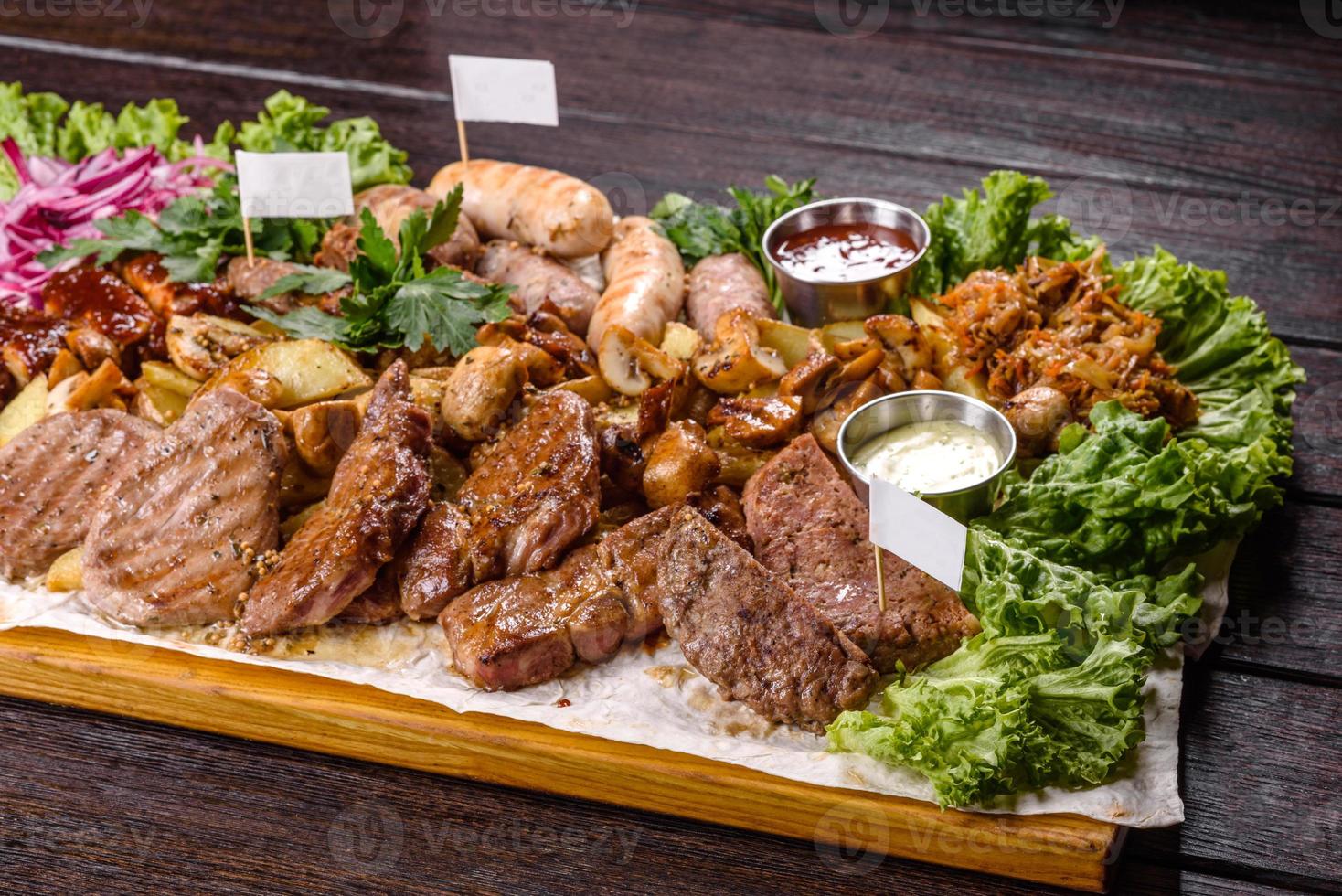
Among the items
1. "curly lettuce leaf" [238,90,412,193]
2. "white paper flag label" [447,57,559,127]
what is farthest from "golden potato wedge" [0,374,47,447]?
"white paper flag label" [447,57,559,127]

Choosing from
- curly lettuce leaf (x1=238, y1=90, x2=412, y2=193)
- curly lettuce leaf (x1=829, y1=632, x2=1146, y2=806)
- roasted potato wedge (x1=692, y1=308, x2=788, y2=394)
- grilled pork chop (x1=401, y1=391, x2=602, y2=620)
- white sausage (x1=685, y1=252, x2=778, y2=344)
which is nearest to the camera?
curly lettuce leaf (x1=829, y1=632, x2=1146, y2=806)

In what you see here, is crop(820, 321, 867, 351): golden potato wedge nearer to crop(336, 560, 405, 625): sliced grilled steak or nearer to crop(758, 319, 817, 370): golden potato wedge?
crop(758, 319, 817, 370): golden potato wedge

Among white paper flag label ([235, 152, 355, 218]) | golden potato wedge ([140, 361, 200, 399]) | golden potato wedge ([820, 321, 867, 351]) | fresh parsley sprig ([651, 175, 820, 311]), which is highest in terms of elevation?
white paper flag label ([235, 152, 355, 218])

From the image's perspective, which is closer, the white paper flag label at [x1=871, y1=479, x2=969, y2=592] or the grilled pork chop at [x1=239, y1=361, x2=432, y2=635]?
the white paper flag label at [x1=871, y1=479, x2=969, y2=592]

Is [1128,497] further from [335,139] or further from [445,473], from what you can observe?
[335,139]

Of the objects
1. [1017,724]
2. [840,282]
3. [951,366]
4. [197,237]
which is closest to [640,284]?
[840,282]

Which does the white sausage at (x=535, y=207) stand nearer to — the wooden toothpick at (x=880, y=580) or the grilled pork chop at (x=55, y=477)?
the grilled pork chop at (x=55, y=477)

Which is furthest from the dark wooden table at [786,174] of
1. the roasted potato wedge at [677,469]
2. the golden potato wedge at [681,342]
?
the golden potato wedge at [681,342]
